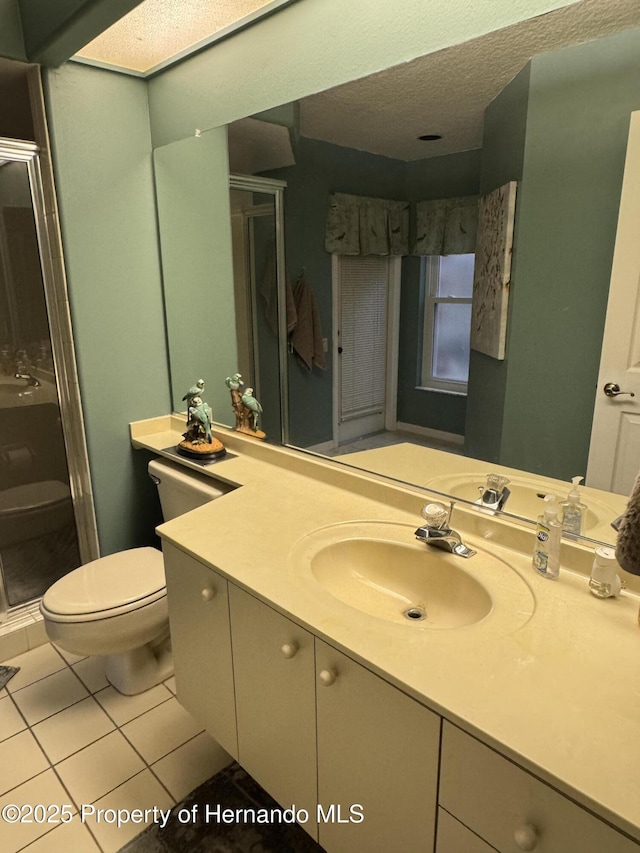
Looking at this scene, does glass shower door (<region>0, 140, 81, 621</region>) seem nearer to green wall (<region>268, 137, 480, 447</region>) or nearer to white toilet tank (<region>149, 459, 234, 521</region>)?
white toilet tank (<region>149, 459, 234, 521</region>)

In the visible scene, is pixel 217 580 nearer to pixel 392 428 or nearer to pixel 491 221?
pixel 392 428

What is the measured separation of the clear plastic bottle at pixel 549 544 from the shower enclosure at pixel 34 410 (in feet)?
5.79

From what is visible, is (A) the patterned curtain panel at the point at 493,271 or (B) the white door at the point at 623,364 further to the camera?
(A) the patterned curtain panel at the point at 493,271

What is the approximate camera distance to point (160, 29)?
172cm

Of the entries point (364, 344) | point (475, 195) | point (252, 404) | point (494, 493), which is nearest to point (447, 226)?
point (475, 195)

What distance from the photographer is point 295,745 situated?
1.13 m

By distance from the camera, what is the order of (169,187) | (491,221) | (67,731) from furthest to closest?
(169,187) < (67,731) < (491,221)

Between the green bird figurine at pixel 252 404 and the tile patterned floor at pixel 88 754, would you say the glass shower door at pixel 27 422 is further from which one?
the green bird figurine at pixel 252 404

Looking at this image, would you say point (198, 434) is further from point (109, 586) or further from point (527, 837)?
point (527, 837)

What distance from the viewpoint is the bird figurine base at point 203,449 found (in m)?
1.97

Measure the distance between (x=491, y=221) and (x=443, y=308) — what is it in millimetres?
235

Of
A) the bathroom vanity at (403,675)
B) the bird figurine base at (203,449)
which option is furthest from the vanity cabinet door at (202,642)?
the bird figurine base at (203,449)

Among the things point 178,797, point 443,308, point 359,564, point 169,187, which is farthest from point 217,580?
point 169,187

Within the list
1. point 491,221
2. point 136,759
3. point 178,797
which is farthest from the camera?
point 136,759
